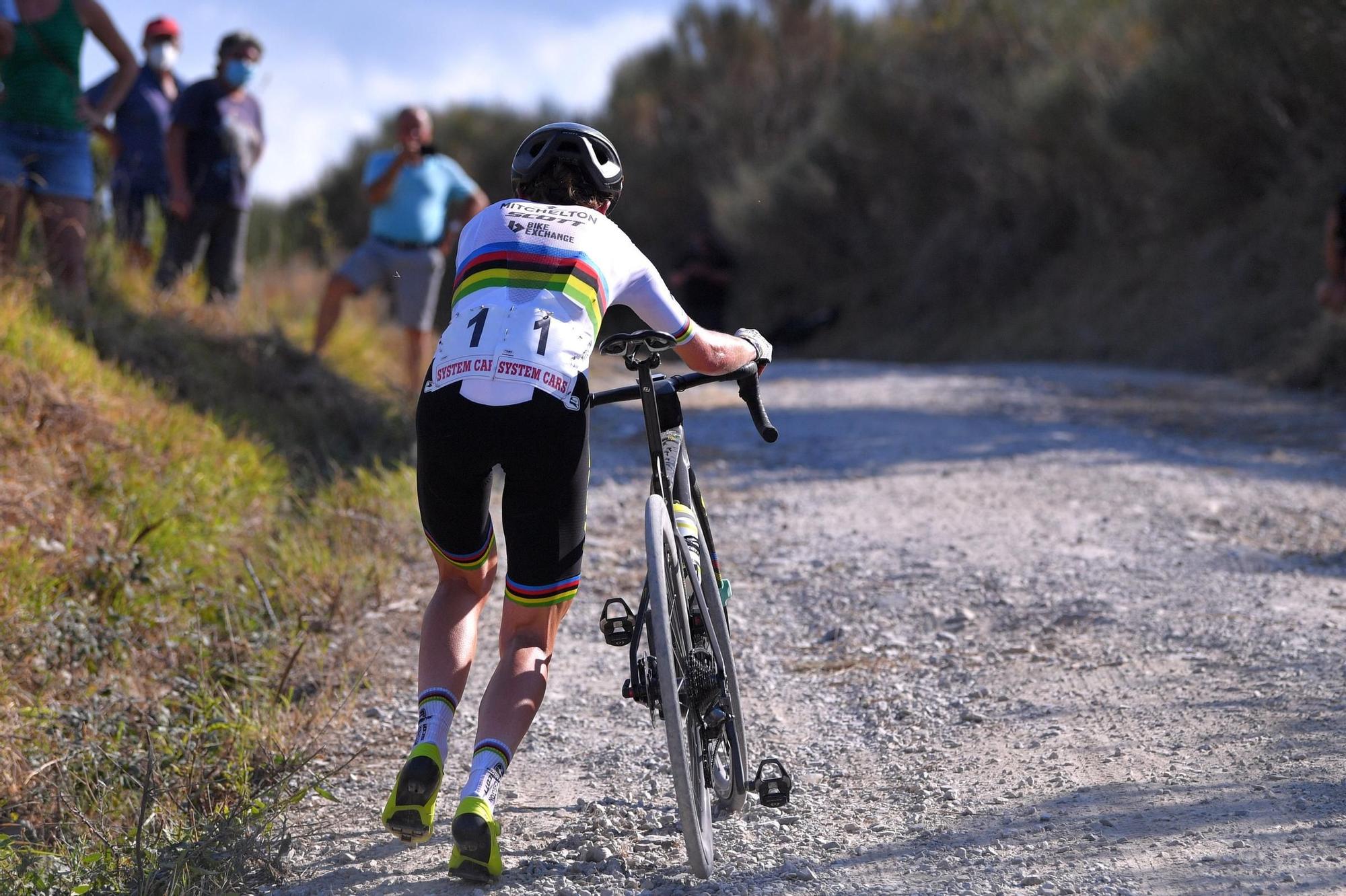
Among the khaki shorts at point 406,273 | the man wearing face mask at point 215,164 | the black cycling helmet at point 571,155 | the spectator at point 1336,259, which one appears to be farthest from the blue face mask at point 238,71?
the spectator at point 1336,259

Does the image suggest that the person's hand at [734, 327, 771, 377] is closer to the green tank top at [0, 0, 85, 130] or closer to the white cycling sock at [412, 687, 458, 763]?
the white cycling sock at [412, 687, 458, 763]

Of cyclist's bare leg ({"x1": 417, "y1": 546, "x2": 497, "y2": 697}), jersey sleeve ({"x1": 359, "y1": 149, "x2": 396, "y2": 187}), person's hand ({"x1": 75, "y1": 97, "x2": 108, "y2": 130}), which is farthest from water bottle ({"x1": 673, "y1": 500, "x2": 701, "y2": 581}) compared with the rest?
jersey sleeve ({"x1": 359, "y1": 149, "x2": 396, "y2": 187})

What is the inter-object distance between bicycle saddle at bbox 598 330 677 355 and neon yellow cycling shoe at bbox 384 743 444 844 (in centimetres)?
103

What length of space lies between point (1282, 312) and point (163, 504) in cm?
1081

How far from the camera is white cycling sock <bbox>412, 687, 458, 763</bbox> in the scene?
301 centimetres

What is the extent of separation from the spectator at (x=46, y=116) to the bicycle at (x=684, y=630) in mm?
4885

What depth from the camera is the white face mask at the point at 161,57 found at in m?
8.66

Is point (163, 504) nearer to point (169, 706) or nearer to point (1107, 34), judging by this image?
point (169, 706)

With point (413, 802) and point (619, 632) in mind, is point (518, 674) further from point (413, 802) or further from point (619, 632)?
point (413, 802)

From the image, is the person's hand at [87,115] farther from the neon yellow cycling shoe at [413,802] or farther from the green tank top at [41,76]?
the neon yellow cycling shoe at [413,802]

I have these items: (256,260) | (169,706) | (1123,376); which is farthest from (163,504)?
(1123,376)

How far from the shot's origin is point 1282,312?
12.6 meters

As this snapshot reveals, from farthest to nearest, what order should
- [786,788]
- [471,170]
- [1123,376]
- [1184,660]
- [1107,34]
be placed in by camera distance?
[471,170] → [1107,34] → [1123,376] → [1184,660] → [786,788]

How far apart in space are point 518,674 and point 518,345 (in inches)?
31.4
